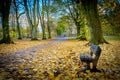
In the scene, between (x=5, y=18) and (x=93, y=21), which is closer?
(x=93, y=21)

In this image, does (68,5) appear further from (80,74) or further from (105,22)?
(80,74)

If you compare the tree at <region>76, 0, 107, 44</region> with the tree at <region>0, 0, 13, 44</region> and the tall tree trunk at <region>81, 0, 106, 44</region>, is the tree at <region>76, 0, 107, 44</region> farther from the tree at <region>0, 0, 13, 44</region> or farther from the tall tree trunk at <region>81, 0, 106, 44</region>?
the tree at <region>0, 0, 13, 44</region>

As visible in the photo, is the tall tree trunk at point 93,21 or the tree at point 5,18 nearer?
the tall tree trunk at point 93,21

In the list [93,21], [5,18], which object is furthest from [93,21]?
[5,18]

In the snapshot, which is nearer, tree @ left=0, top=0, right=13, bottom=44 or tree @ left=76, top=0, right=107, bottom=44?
tree @ left=76, top=0, right=107, bottom=44

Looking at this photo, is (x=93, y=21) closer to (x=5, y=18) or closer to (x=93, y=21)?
(x=93, y=21)

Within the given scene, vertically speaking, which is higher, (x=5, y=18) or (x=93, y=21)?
(x=5, y=18)

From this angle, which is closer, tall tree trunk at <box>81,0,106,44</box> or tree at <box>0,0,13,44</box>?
tall tree trunk at <box>81,0,106,44</box>

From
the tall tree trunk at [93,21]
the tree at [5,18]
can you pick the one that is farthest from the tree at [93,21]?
the tree at [5,18]

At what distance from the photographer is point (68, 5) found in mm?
30391

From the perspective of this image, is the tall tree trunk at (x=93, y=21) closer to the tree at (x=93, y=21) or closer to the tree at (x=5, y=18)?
the tree at (x=93, y=21)

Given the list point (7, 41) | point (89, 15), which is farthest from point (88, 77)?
point (7, 41)

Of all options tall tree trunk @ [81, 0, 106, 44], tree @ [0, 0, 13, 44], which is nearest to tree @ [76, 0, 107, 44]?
tall tree trunk @ [81, 0, 106, 44]

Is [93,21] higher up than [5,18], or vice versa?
[5,18]
